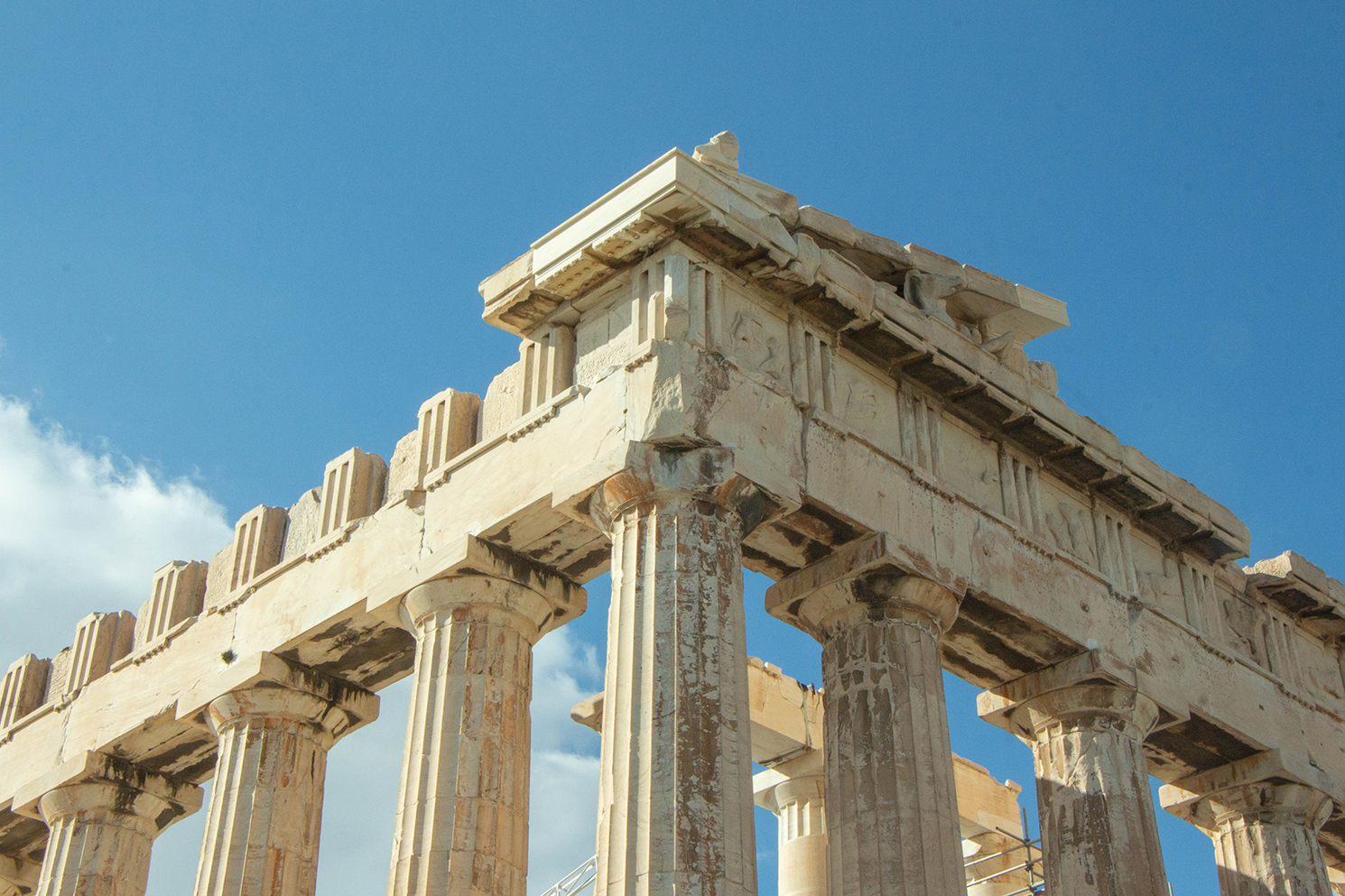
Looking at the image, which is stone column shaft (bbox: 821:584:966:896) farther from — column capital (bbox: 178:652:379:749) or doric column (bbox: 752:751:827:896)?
doric column (bbox: 752:751:827:896)

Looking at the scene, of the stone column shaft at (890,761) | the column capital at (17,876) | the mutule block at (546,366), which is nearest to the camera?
the stone column shaft at (890,761)

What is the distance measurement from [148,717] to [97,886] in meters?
2.87

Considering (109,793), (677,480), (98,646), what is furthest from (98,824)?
(677,480)

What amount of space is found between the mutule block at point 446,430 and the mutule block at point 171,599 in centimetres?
573

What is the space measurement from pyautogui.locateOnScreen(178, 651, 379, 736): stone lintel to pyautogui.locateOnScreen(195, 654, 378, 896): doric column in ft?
0.06

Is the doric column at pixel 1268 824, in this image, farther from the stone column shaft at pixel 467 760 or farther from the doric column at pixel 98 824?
the doric column at pixel 98 824

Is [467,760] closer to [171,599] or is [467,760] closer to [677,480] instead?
[677,480]

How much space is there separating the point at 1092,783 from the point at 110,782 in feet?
46.4

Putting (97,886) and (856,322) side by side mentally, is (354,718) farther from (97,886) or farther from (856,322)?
(856,322)

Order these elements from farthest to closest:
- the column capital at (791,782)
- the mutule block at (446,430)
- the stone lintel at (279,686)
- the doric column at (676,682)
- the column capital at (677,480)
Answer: the column capital at (791,782) < the stone lintel at (279,686) < the mutule block at (446,430) < the column capital at (677,480) < the doric column at (676,682)

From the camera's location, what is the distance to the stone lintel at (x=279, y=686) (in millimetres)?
22859

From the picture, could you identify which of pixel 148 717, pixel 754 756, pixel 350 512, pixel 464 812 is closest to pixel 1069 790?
pixel 754 756

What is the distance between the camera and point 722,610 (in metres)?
17.7

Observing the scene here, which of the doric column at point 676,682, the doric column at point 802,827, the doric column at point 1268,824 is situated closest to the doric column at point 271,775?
the doric column at point 676,682
